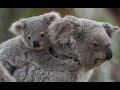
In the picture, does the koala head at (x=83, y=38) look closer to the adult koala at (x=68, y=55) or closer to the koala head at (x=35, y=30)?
the adult koala at (x=68, y=55)

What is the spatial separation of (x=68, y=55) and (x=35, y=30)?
820 mm

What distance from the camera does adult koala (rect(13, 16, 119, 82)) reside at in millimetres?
6508

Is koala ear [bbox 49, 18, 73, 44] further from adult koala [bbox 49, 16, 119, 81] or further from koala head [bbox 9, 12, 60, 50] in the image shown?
koala head [bbox 9, 12, 60, 50]

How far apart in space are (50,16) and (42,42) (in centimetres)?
62

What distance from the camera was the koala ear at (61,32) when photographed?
658cm

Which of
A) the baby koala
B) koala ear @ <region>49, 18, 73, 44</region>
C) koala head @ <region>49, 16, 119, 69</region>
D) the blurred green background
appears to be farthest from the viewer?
the blurred green background

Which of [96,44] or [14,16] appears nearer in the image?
[96,44]

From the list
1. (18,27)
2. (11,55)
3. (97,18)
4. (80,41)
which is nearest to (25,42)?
(11,55)

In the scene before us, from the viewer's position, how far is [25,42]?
6938 millimetres

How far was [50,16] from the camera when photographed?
726 centimetres

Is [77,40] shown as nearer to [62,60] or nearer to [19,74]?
[62,60]

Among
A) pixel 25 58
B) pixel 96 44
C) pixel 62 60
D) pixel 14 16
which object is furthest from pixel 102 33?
pixel 14 16

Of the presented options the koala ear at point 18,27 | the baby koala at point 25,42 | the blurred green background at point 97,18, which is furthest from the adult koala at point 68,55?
the blurred green background at point 97,18

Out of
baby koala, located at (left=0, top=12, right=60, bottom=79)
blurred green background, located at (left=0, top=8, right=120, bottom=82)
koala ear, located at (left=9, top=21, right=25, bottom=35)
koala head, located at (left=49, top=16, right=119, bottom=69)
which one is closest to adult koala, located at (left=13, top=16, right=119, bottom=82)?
koala head, located at (left=49, top=16, right=119, bottom=69)
